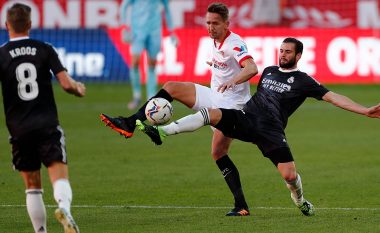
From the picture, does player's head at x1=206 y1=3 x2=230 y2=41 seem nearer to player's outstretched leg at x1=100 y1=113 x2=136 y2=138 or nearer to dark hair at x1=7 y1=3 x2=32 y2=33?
player's outstretched leg at x1=100 y1=113 x2=136 y2=138

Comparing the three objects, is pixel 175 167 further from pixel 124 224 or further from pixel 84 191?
pixel 124 224

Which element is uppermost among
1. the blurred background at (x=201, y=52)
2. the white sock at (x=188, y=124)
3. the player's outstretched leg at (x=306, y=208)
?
the white sock at (x=188, y=124)

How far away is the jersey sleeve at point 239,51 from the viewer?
10906 millimetres

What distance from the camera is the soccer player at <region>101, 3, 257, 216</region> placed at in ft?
35.8

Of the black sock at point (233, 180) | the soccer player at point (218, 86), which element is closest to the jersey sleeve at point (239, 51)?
the soccer player at point (218, 86)

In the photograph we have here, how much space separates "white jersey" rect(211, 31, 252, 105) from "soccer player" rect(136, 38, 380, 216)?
0.22 meters

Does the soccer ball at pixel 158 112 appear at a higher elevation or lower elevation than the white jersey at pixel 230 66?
lower

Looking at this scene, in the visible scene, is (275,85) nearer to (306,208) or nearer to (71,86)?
(306,208)

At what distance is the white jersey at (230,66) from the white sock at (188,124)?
844 millimetres

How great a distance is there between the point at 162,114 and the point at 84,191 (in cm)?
259

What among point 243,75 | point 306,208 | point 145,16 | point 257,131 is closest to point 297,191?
point 306,208

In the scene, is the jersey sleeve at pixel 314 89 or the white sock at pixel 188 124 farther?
the jersey sleeve at pixel 314 89

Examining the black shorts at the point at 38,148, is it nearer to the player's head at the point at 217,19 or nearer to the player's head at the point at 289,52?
the player's head at the point at 217,19

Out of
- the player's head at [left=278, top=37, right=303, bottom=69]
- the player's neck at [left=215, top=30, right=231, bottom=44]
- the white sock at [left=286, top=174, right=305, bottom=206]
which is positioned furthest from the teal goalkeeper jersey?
the white sock at [left=286, top=174, right=305, bottom=206]
